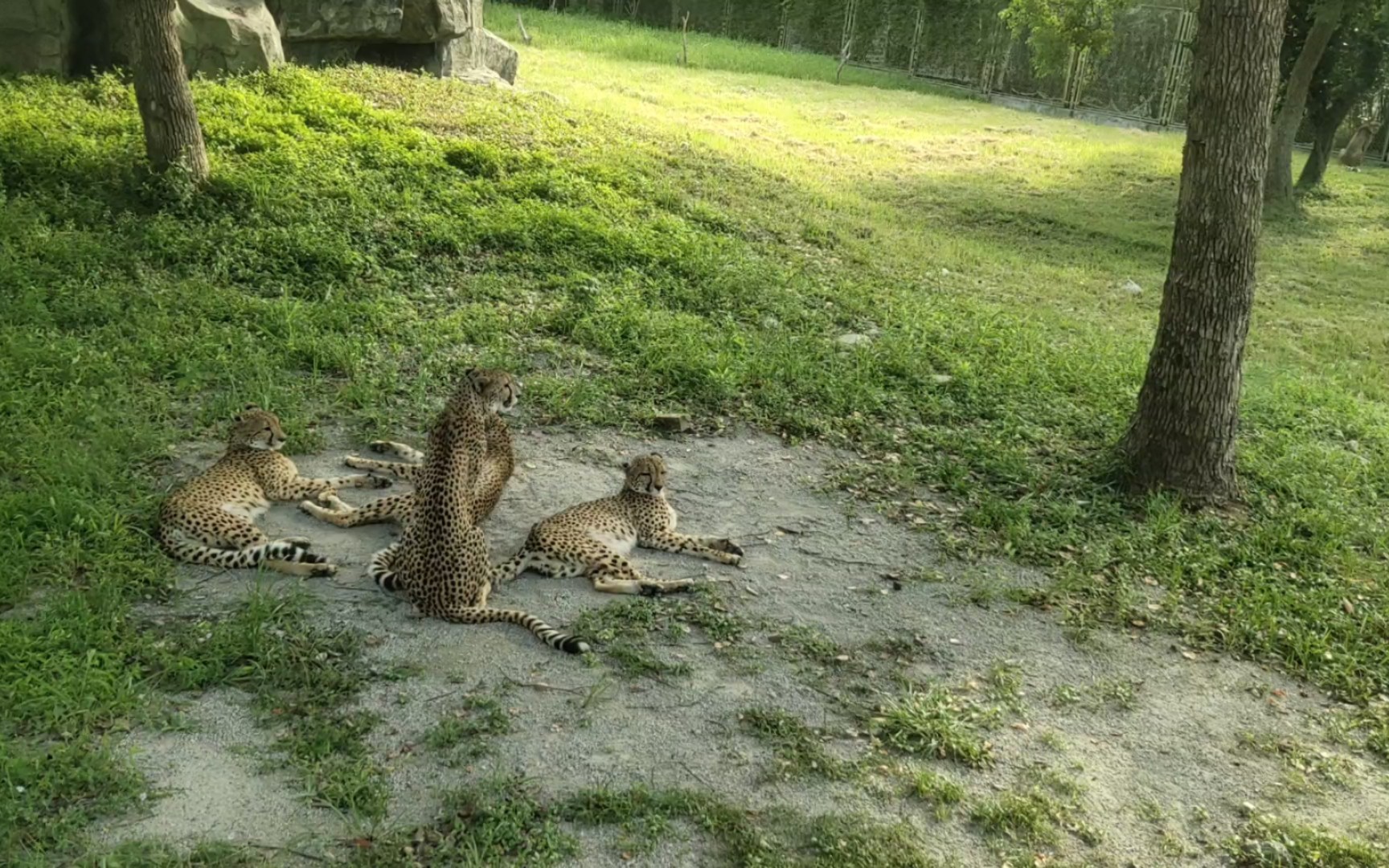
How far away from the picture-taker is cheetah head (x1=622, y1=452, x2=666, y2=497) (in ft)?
19.4

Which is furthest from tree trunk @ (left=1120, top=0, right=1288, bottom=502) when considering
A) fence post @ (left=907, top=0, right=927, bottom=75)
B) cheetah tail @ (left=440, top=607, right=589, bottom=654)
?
fence post @ (left=907, top=0, right=927, bottom=75)

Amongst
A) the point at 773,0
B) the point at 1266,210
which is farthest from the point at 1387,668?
the point at 773,0

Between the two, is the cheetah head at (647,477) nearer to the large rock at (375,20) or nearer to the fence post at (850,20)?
the large rock at (375,20)

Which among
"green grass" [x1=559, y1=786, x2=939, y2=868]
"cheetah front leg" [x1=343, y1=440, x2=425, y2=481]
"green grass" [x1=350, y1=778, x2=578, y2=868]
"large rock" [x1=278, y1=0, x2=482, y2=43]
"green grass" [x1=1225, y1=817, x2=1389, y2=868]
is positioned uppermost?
"large rock" [x1=278, y1=0, x2=482, y2=43]

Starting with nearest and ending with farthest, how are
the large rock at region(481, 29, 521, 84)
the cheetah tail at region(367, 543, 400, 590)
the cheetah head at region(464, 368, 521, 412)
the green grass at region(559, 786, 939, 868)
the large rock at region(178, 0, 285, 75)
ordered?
the green grass at region(559, 786, 939, 868), the cheetah tail at region(367, 543, 400, 590), the cheetah head at region(464, 368, 521, 412), the large rock at region(178, 0, 285, 75), the large rock at region(481, 29, 521, 84)

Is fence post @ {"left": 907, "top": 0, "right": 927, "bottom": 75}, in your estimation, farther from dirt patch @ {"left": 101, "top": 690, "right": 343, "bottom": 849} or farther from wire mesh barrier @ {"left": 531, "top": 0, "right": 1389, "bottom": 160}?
dirt patch @ {"left": 101, "top": 690, "right": 343, "bottom": 849}

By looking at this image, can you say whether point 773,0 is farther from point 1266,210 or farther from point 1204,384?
point 1204,384

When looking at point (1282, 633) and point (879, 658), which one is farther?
point (1282, 633)

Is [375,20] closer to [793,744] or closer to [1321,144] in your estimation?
[793,744]

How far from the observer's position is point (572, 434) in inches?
280

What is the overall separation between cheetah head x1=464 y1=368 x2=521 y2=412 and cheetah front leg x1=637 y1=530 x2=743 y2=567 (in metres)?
0.96

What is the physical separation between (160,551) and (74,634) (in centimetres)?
78

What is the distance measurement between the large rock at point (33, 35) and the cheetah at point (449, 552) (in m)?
7.56

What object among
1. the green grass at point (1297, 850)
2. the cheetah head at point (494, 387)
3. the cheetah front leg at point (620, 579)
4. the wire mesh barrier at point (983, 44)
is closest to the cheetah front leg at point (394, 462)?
the cheetah head at point (494, 387)
